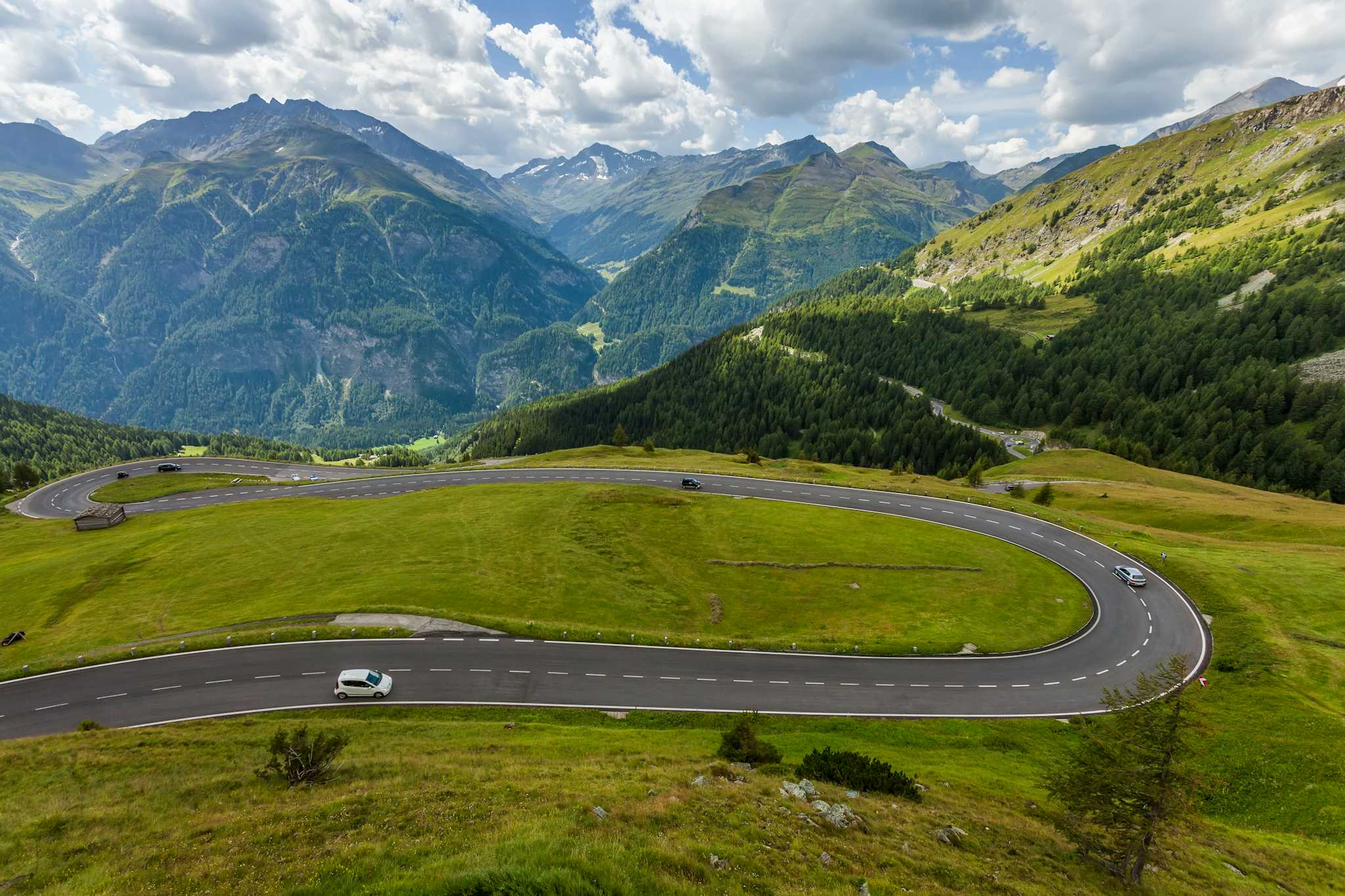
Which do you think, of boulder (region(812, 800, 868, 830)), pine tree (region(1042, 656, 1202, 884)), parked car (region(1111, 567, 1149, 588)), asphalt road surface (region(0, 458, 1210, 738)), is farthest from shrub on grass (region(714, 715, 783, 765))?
parked car (region(1111, 567, 1149, 588))

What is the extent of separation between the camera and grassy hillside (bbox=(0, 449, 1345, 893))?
15203 mm

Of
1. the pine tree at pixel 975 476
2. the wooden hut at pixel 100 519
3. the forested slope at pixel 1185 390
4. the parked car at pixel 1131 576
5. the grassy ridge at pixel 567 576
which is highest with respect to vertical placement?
the forested slope at pixel 1185 390

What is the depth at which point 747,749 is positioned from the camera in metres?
26.3

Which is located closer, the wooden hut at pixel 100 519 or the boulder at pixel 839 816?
the boulder at pixel 839 816

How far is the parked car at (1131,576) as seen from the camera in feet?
173

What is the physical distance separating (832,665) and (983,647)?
546 inches

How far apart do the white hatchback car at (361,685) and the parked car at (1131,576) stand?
70.8 m

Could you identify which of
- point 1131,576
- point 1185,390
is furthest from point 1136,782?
point 1185,390

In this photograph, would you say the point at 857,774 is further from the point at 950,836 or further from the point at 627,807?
the point at 627,807

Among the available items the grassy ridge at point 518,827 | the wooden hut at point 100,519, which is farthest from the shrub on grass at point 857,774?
the wooden hut at point 100,519

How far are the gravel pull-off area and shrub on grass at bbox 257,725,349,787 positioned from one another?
219 metres

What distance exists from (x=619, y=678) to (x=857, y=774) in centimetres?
2013

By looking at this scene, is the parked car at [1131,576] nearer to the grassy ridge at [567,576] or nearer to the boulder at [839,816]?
the grassy ridge at [567,576]

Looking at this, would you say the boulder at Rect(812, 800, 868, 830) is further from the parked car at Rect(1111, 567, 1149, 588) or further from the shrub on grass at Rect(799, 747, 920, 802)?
the parked car at Rect(1111, 567, 1149, 588)
